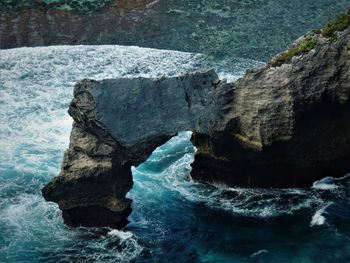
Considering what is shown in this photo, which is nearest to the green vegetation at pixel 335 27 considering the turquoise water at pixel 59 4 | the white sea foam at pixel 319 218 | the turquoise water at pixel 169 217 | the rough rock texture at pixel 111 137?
the rough rock texture at pixel 111 137

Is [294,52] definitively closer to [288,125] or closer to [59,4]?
[288,125]

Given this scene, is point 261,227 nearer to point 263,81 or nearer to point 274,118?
point 274,118

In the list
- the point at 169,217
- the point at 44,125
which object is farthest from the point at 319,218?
the point at 44,125

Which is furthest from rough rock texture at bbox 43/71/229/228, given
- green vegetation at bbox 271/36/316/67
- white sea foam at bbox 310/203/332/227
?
white sea foam at bbox 310/203/332/227

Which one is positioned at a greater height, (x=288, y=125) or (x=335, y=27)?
(x=335, y=27)

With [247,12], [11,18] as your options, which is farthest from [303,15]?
[11,18]

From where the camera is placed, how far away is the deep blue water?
50.9 ft

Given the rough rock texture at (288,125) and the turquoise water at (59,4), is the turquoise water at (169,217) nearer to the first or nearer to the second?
the rough rock texture at (288,125)

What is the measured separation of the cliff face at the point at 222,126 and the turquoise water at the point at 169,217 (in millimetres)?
741

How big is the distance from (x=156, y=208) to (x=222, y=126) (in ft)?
10.8

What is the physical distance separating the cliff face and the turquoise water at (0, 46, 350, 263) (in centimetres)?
74

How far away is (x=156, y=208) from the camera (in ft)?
58.6

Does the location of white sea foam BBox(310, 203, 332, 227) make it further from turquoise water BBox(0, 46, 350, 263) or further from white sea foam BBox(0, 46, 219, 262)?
white sea foam BBox(0, 46, 219, 262)

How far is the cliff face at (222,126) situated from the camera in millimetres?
16047
